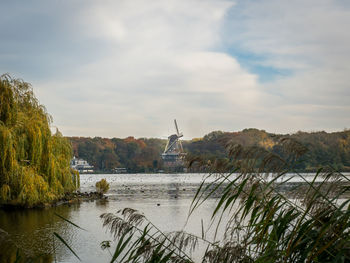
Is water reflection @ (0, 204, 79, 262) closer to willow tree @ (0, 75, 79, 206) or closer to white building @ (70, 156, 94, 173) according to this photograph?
willow tree @ (0, 75, 79, 206)

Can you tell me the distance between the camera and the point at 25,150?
1970 centimetres

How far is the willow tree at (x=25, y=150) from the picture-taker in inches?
716

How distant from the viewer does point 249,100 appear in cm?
4662

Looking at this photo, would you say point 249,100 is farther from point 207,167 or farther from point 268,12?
point 207,167

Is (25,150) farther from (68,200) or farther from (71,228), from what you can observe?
(68,200)

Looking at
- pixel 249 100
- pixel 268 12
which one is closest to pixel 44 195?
pixel 268 12

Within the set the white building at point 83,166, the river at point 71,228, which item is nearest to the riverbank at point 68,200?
the river at point 71,228

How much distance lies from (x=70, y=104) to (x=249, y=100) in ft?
63.9

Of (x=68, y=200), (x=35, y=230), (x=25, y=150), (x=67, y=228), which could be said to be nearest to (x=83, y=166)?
(x=68, y=200)

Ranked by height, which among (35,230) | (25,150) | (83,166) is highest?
(25,150)

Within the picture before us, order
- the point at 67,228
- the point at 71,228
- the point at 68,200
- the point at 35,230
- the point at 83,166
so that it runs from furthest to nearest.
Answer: the point at 83,166, the point at 68,200, the point at 71,228, the point at 67,228, the point at 35,230

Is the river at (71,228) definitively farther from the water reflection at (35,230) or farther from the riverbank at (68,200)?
the riverbank at (68,200)

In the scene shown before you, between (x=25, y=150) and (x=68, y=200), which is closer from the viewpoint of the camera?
(x=25, y=150)

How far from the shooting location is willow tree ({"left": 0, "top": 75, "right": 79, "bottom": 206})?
18.2 m
